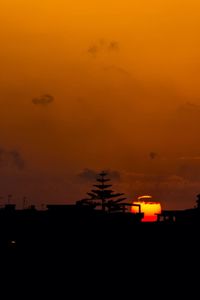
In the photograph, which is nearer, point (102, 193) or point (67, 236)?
point (67, 236)

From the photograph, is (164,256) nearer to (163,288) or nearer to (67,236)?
(163,288)

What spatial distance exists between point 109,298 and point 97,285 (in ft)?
2.47

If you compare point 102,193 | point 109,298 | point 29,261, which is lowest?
point 109,298

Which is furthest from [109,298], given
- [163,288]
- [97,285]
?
[163,288]

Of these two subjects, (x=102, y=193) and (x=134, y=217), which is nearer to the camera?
(x=134, y=217)

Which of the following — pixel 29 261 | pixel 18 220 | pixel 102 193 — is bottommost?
pixel 29 261

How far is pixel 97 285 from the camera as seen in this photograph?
2020 cm

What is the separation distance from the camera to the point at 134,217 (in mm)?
22984

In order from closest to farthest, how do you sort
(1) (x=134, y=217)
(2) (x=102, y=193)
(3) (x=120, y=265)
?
(3) (x=120, y=265) → (1) (x=134, y=217) → (2) (x=102, y=193)

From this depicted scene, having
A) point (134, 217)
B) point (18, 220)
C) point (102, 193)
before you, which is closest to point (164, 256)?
point (134, 217)

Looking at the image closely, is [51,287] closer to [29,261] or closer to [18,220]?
[29,261]

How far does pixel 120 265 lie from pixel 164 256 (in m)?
1.67

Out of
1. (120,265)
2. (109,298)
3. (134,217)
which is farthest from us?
(134,217)

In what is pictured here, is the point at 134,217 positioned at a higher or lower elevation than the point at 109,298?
higher
